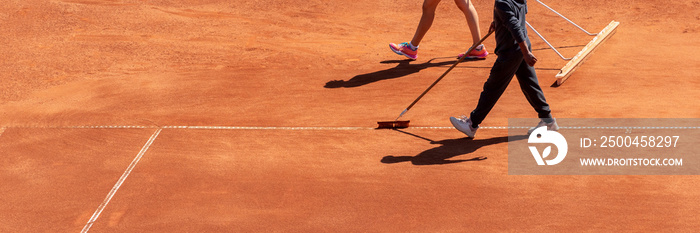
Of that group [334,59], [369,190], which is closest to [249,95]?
[334,59]

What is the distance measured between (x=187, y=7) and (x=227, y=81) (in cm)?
356

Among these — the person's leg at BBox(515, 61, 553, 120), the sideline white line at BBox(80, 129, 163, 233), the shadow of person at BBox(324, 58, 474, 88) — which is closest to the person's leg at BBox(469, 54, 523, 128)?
the person's leg at BBox(515, 61, 553, 120)

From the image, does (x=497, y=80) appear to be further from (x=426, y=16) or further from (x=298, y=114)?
(x=426, y=16)

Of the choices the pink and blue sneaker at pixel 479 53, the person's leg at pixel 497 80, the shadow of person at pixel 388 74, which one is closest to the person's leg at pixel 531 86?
the person's leg at pixel 497 80

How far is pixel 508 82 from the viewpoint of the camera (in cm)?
637

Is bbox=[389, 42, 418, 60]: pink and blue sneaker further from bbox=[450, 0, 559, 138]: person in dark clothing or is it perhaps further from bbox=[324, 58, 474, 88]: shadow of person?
bbox=[450, 0, 559, 138]: person in dark clothing

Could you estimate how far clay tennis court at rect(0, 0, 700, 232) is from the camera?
560 centimetres

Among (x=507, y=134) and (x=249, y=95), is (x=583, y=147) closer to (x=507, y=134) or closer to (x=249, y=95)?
(x=507, y=134)

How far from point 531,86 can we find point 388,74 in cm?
263

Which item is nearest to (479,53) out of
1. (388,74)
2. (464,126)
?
(388,74)

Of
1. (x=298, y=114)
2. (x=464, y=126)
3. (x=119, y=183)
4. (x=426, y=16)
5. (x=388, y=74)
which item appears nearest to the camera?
(x=119, y=183)

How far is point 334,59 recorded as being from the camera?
936cm

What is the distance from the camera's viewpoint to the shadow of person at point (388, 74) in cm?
846

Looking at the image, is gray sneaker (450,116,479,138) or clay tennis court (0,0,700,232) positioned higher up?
gray sneaker (450,116,479,138)
